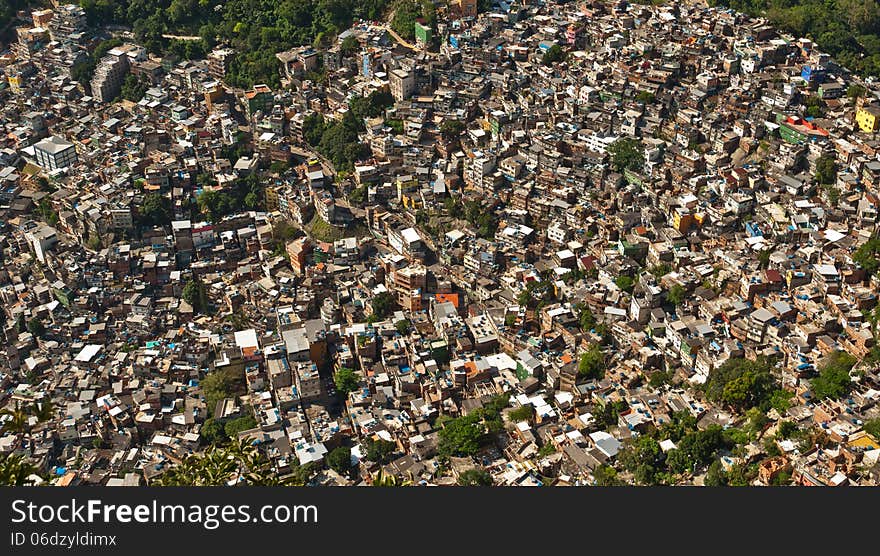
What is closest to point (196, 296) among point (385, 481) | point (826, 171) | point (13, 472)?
point (385, 481)

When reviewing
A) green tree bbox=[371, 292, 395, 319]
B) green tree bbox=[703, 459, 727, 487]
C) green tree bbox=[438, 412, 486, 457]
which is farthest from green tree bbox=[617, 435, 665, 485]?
green tree bbox=[371, 292, 395, 319]

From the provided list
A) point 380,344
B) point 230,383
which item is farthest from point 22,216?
point 380,344

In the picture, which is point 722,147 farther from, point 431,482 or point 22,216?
point 22,216

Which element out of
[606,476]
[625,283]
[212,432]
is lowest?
[212,432]

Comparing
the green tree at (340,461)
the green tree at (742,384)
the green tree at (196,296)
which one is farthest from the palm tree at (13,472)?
the green tree at (196,296)

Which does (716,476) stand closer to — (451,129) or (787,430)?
(787,430)

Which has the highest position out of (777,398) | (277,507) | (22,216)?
(277,507)

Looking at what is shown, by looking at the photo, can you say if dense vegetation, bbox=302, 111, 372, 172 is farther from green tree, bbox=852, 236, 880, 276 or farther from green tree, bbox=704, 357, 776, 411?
green tree, bbox=852, 236, 880, 276
